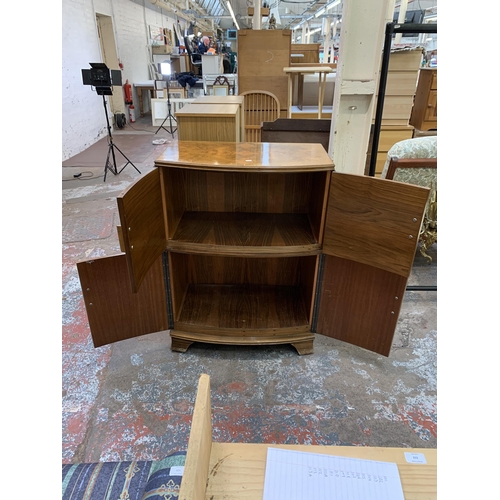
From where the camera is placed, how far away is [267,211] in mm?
1912

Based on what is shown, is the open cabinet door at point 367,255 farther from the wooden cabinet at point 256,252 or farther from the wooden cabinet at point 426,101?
the wooden cabinet at point 426,101

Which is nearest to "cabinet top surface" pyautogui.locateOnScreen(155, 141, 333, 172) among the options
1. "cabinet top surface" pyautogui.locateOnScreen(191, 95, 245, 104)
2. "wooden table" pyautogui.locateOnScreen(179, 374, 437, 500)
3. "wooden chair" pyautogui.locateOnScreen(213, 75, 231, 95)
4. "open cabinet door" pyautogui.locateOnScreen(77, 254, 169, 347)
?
"open cabinet door" pyautogui.locateOnScreen(77, 254, 169, 347)

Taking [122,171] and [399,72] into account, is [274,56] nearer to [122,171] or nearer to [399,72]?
[399,72]

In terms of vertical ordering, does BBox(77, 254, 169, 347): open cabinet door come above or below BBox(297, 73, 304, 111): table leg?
below

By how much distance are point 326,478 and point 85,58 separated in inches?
271

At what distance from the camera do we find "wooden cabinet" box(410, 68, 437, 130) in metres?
4.00

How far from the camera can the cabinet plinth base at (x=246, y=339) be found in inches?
72.0

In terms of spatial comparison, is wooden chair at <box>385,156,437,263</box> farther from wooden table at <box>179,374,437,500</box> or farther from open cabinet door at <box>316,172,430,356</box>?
wooden table at <box>179,374,437,500</box>

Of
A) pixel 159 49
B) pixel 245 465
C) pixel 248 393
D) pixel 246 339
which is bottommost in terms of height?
pixel 248 393

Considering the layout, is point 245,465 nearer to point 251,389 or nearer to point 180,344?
point 251,389

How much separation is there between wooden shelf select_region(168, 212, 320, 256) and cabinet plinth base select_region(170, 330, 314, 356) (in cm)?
50

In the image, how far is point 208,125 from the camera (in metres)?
1.81

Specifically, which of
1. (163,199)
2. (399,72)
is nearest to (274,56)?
(399,72)

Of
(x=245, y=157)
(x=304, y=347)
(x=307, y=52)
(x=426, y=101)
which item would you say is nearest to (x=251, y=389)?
(x=304, y=347)
